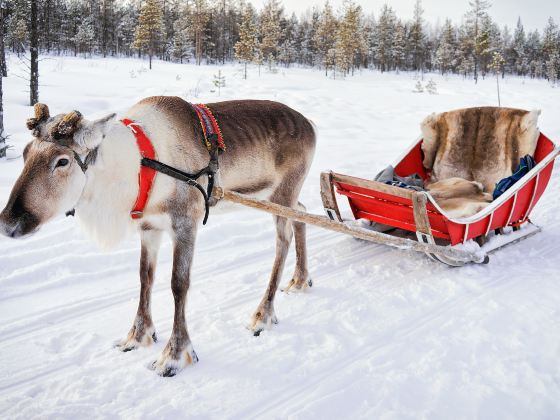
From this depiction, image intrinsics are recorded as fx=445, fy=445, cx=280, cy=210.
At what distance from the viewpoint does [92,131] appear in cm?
229

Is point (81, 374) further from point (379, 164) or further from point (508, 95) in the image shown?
point (508, 95)

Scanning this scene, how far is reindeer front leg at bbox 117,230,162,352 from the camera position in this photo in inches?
119

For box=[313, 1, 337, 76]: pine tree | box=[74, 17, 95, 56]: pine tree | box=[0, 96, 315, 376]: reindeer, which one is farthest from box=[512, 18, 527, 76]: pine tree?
box=[0, 96, 315, 376]: reindeer

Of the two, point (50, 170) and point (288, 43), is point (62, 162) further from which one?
point (288, 43)

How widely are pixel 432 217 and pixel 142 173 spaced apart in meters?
2.68

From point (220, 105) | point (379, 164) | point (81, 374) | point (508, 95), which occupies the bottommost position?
point (81, 374)

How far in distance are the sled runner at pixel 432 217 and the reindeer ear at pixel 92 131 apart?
1.30 meters

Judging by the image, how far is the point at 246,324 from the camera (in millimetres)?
3281

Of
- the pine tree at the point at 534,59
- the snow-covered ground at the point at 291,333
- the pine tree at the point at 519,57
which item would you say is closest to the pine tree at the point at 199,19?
the snow-covered ground at the point at 291,333

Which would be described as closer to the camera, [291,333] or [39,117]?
[39,117]

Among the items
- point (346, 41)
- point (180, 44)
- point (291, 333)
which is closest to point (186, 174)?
point (291, 333)

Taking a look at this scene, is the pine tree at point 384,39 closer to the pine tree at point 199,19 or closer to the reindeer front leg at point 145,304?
the pine tree at point 199,19

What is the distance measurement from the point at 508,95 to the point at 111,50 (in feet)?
155

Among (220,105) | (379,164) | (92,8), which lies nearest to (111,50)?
(92,8)
